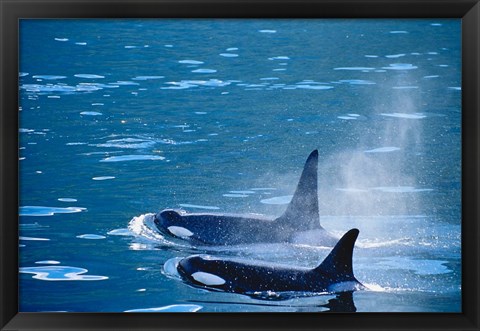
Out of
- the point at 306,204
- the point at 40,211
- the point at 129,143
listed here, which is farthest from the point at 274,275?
the point at 40,211

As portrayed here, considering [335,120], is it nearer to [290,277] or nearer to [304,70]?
[304,70]

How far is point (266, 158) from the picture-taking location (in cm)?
272

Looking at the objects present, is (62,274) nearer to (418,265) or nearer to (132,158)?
(132,158)

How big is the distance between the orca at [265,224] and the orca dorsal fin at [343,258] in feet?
0.11

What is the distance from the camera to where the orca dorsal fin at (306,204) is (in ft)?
8.81

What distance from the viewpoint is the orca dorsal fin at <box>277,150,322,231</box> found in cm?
269

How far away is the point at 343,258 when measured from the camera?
267 centimetres

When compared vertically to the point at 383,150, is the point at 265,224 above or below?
below

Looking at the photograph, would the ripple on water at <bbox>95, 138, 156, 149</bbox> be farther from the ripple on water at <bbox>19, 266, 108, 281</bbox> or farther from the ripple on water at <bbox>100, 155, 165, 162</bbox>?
the ripple on water at <bbox>19, 266, 108, 281</bbox>

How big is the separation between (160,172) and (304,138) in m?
0.62

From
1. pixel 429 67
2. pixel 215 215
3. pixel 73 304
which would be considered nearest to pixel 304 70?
pixel 429 67

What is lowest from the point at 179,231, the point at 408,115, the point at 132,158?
the point at 179,231

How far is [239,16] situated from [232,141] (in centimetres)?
52

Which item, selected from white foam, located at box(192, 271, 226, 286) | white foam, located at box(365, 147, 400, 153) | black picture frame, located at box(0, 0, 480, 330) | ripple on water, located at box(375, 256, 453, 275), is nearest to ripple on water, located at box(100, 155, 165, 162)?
black picture frame, located at box(0, 0, 480, 330)
